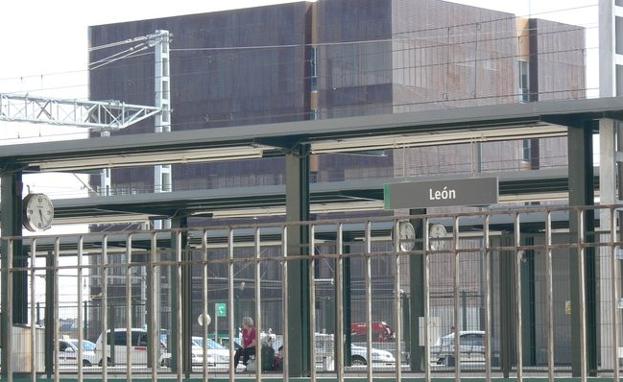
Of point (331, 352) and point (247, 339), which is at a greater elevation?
point (247, 339)

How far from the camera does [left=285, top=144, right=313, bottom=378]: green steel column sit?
2261 centimetres

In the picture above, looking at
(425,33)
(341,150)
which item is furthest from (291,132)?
(425,33)

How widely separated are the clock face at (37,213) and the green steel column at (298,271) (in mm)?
4591

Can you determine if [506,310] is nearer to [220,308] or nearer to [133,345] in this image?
[133,345]

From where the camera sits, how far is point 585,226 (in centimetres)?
2044

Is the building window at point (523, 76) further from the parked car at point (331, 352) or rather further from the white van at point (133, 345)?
the white van at point (133, 345)

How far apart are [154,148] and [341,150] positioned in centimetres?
322

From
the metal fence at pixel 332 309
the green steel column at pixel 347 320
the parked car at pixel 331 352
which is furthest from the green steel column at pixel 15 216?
the green steel column at pixel 347 320

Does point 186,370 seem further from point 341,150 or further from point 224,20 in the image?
point 224,20

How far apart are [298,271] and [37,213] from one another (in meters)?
Result: 5.36

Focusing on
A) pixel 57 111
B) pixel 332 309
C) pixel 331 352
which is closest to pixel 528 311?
pixel 331 352

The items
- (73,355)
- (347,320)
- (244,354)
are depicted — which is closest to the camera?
(244,354)

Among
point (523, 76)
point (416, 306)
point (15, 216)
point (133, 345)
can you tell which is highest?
point (523, 76)

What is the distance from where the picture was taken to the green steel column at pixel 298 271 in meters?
22.6
